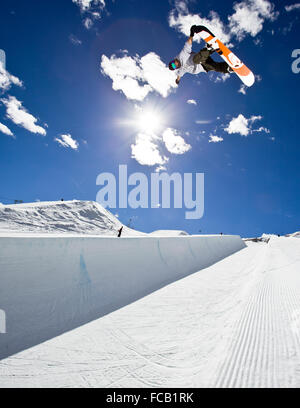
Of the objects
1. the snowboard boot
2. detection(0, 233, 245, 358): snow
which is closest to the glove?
the snowboard boot

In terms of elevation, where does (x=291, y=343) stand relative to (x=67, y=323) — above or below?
above

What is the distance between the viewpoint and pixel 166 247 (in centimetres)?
608

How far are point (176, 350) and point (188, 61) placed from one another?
768cm

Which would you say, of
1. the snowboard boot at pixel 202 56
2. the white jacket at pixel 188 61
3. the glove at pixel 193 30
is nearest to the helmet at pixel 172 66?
the white jacket at pixel 188 61

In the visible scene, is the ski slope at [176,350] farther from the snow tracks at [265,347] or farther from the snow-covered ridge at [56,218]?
the snow-covered ridge at [56,218]

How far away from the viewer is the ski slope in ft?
5.28

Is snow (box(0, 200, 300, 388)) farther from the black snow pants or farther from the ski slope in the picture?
the black snow pants

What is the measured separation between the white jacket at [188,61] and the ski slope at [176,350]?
6.97 metres

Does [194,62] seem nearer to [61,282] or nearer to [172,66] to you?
[172,66]

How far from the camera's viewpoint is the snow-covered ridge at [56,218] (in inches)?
740
